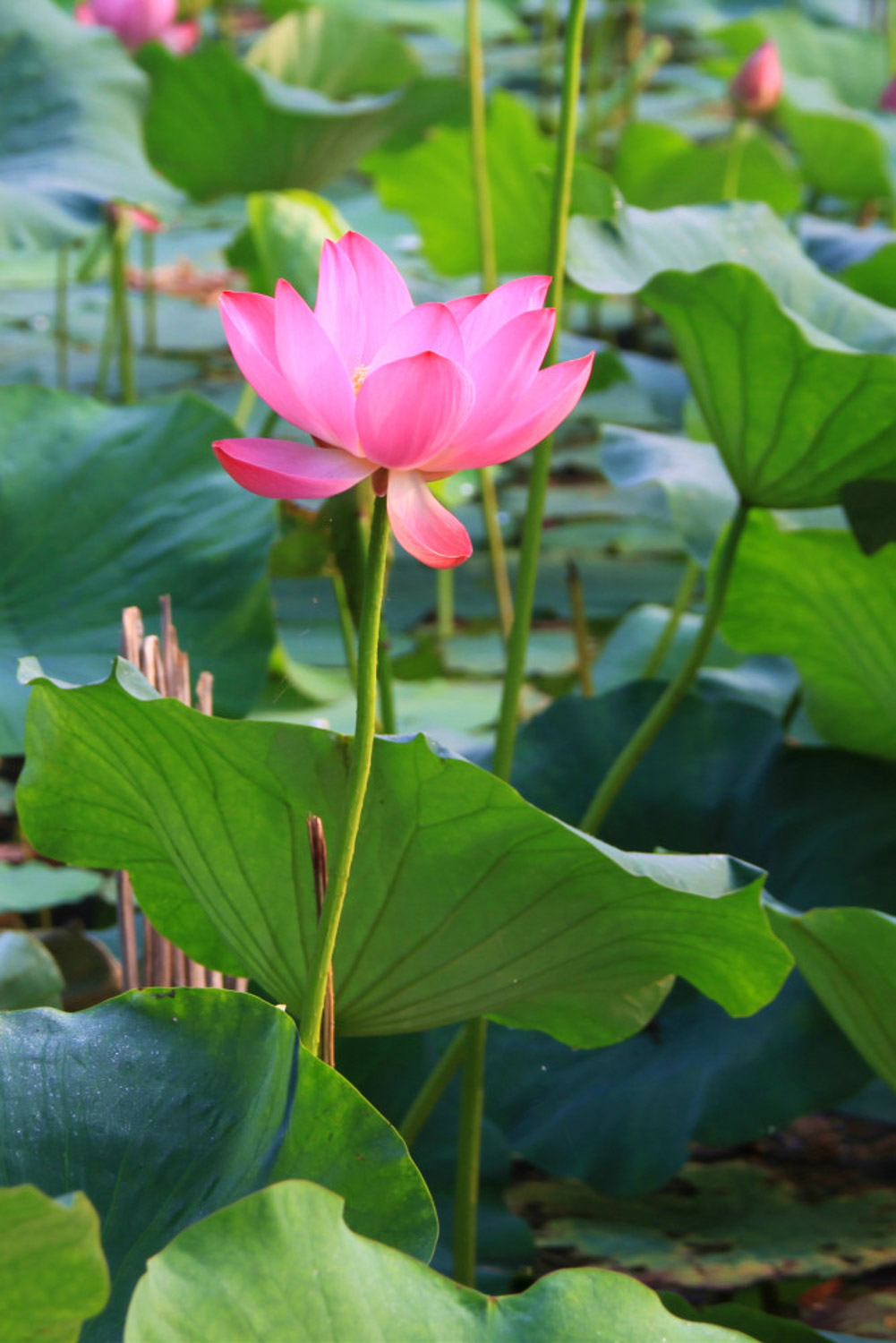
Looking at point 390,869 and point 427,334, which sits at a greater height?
point 427,334

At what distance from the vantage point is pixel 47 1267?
0.48 meters

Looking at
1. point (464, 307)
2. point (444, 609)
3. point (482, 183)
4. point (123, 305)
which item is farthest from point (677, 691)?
point (123, 305)

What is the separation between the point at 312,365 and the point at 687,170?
6.63 ft

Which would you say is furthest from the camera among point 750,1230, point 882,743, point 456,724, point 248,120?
point 248,120

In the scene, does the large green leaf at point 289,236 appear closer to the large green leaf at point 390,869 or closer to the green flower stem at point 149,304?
the large green leaf at point 390,869

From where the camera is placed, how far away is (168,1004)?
0.66 m

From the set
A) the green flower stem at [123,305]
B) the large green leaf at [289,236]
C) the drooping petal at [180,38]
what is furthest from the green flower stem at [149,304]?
the large green leaf at [289,236]

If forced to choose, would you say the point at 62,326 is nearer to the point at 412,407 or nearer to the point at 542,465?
the point at 542,465

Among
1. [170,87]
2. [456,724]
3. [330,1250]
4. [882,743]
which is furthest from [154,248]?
[330,1250]

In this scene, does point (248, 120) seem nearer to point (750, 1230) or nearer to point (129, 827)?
point (129, 827)

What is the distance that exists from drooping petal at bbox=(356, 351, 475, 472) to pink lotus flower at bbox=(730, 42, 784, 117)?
1.56 metres

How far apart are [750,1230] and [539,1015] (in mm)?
321

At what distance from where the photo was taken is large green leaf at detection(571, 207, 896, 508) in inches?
33.3

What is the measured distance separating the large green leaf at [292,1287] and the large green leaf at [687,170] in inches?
82.4
